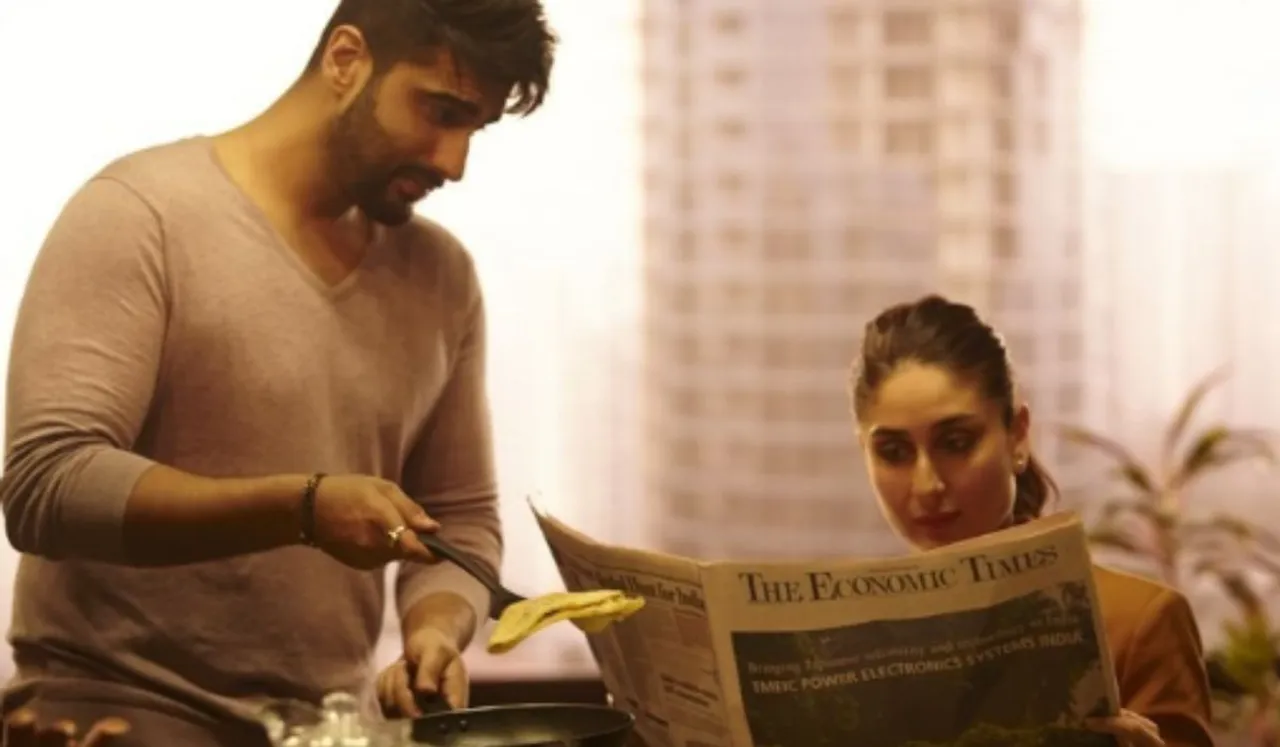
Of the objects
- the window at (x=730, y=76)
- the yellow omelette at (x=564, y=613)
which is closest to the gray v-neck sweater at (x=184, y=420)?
the yellow omelette at (x=564, y=613)

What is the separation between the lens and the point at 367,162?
1747mm

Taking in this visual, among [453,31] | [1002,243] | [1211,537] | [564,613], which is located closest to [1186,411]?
[1211,537]

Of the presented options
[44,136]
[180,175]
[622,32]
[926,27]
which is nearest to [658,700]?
[180,175]

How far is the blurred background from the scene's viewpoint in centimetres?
235

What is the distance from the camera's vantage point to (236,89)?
186cm

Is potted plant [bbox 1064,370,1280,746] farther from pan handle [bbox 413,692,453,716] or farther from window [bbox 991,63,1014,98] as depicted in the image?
pan handle [bbox 413,692,453,716]

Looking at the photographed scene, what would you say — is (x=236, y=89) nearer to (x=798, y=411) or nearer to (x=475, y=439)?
(x=475, y=439)

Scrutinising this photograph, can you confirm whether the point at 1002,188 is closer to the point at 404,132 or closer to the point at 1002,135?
the point at 1002,135

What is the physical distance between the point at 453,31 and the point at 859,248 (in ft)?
2.99

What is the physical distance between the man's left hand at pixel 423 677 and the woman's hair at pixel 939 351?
0.50 meters

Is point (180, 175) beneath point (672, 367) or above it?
above

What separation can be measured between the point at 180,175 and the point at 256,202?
78 millimetres

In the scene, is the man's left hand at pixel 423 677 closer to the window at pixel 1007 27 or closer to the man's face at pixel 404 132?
the man's face at pixel 404 132

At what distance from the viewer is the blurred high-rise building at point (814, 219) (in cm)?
244
